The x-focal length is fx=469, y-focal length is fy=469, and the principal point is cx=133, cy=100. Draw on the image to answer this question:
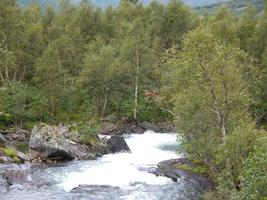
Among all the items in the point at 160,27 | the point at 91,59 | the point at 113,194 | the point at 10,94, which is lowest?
the point at 113,194

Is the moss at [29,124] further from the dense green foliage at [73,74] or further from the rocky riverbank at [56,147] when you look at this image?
the rocky riverbank at [56,147]

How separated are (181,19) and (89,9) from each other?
69.9ft

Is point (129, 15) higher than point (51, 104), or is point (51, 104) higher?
point (129, 15)

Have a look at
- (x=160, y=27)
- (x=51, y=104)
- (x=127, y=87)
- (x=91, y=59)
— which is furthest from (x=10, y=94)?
(x=160, y=27)

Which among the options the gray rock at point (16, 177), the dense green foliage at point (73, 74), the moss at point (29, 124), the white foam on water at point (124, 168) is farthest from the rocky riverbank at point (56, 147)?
the dense green foliage at point (73, 74)

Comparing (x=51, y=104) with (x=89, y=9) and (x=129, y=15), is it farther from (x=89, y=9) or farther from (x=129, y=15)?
(x=129, y=15)

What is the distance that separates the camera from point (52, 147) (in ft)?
170

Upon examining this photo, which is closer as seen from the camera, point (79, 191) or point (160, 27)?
point (79, 191)

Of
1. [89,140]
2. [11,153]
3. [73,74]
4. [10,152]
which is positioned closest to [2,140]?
[10,152]

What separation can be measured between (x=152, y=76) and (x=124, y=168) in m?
36.7

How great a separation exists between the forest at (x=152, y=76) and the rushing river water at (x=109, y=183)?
426 centimetres

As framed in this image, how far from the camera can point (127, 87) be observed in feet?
264

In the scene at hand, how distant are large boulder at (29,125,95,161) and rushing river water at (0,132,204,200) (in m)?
2.00

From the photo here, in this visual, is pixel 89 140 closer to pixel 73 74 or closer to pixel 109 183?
pixel 109 183
